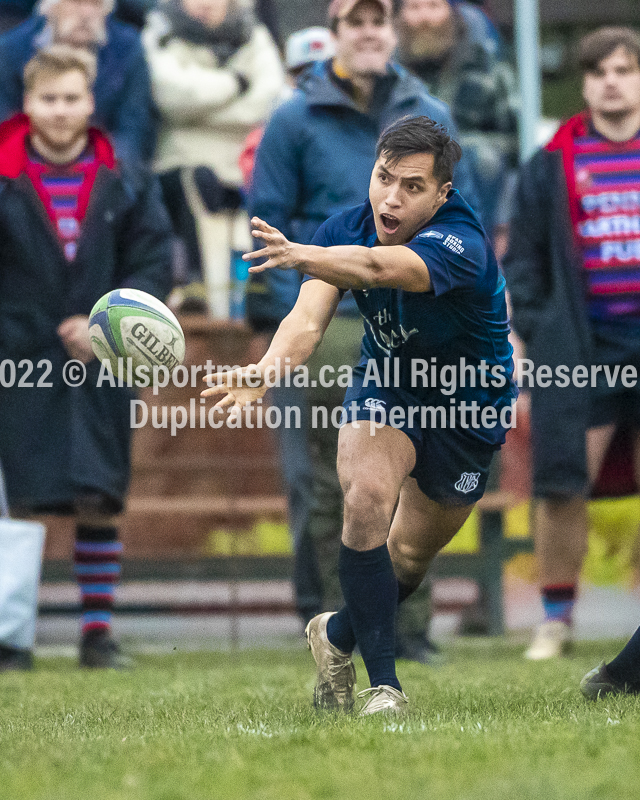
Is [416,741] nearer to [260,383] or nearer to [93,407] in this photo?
[260,383]

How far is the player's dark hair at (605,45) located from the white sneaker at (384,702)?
397 centimetres

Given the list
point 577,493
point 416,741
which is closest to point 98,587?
point 577,493

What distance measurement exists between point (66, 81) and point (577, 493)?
341 cm

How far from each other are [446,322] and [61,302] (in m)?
3.11

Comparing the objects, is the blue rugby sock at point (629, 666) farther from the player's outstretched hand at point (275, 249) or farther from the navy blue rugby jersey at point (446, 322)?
the player's outstretched hand at point (275, 249)

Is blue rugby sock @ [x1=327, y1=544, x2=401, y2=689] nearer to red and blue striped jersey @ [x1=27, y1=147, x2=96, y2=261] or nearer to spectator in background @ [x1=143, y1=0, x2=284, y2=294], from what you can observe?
red and blue striped jersey @ [x1=27, y1=147, x2=96, y2=261]

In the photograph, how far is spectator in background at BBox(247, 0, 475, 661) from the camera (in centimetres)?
668

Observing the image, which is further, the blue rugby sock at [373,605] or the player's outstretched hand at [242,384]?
the blue rugby sock at [373,605]

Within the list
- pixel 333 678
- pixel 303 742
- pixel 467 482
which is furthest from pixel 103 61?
pixel 303 742

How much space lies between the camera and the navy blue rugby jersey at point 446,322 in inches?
173

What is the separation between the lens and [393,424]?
4.46 metres

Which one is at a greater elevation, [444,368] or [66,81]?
[66,81]

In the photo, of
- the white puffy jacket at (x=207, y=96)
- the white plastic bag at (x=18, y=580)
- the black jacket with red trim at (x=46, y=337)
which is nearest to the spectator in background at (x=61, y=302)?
the black jacket with red trim at (x=46, y=337)

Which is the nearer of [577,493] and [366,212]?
[366,212]
